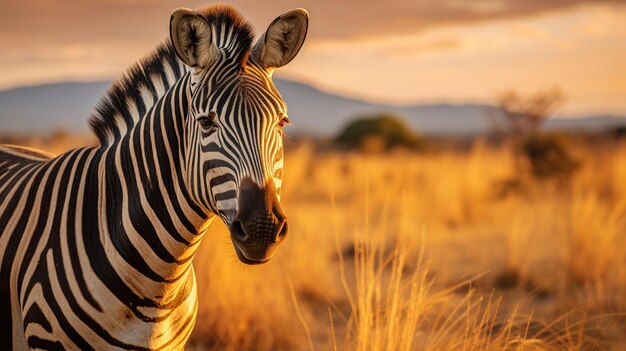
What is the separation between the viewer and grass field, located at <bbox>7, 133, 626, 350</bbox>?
11.3ft

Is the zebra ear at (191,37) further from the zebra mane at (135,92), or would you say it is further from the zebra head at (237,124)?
the zebra mane at (135,92)

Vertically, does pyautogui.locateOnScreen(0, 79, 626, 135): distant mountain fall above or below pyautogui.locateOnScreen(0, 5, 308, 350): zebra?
above

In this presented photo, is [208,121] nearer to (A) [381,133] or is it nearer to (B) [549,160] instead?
(B) [549,160]

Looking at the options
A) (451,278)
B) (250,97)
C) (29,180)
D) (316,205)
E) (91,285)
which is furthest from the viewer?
(316,205)

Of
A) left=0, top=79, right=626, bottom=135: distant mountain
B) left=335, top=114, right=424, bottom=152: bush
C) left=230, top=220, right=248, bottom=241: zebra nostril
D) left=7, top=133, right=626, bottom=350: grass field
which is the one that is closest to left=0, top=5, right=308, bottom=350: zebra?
left=230, top=220, right=248, bottom=241: zebra nostril

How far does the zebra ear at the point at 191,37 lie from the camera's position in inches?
93.0

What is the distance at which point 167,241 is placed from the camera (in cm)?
255

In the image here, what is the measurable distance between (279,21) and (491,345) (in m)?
1.96

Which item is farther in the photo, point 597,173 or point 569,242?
point 597,173

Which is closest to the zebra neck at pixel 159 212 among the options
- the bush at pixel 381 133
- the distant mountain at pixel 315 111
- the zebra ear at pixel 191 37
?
the zebra ear at pixel 191 37

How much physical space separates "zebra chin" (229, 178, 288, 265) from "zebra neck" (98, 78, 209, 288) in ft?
1.31

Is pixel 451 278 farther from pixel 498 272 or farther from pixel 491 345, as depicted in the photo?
pixel 491 345

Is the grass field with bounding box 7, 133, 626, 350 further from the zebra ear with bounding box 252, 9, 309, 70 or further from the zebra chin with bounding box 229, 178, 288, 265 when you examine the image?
the zebra ear with bounding box 252, 9, 309, 70

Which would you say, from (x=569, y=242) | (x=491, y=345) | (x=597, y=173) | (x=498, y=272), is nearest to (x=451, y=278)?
(x=498, y=272)
